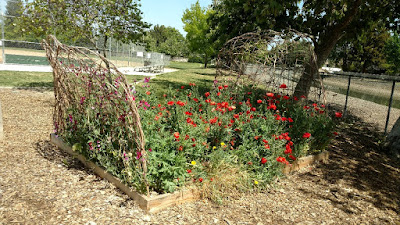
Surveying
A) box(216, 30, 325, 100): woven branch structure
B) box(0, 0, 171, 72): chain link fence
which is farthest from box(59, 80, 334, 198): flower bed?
box(0, 0, 171, 72): chain link fence

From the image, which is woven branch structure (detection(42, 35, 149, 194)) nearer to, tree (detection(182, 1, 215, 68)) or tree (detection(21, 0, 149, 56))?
tree (detection(21, 0, 149, 56))

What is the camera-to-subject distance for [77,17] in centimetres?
794

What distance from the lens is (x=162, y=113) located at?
429 centimetres

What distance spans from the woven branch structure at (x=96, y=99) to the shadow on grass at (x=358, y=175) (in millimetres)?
2347

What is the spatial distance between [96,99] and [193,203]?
1807 mm

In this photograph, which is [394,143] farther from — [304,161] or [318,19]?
[318,19]

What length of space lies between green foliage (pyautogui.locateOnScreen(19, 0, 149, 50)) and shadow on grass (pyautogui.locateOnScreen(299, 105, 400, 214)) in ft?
21.4

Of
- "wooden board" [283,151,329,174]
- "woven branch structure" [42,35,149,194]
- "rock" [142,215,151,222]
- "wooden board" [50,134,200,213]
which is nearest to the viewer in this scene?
"rock" [142,215,151,222]

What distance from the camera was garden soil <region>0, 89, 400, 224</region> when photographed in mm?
2836

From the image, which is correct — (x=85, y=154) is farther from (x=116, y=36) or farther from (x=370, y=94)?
(x=370, y=94)

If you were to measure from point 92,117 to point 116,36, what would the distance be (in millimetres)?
5492

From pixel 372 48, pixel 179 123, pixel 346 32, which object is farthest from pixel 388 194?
pixel 372 48

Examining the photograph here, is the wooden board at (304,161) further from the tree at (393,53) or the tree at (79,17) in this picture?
the tree at (393,53)

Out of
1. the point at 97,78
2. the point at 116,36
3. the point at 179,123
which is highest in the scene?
the point at 116,36
